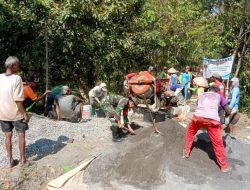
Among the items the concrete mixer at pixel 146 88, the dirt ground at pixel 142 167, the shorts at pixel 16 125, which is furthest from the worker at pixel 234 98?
the shorts at pixel 16 125

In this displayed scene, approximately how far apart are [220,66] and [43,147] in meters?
7.24

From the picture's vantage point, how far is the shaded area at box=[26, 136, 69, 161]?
6590 millimetres

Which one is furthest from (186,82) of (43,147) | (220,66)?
(43,147)

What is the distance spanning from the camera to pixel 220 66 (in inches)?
485

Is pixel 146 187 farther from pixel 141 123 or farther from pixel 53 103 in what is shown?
pixel 53 103

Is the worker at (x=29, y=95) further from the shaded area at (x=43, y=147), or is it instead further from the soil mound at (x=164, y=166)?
the soil mound at (x=164, y=166)

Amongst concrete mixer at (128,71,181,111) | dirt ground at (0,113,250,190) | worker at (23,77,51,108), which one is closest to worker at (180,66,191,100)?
concrete mixer at (128,71,181,111)

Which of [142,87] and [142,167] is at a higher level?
[142,87]

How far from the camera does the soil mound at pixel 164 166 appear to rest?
572 cm

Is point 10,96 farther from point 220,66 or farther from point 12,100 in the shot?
point 220,66

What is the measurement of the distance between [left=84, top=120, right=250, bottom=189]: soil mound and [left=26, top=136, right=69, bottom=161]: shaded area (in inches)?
37.1

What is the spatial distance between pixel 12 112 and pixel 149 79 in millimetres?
3130

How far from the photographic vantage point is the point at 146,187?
18.5 ft

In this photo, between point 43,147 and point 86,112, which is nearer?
point 43,147
